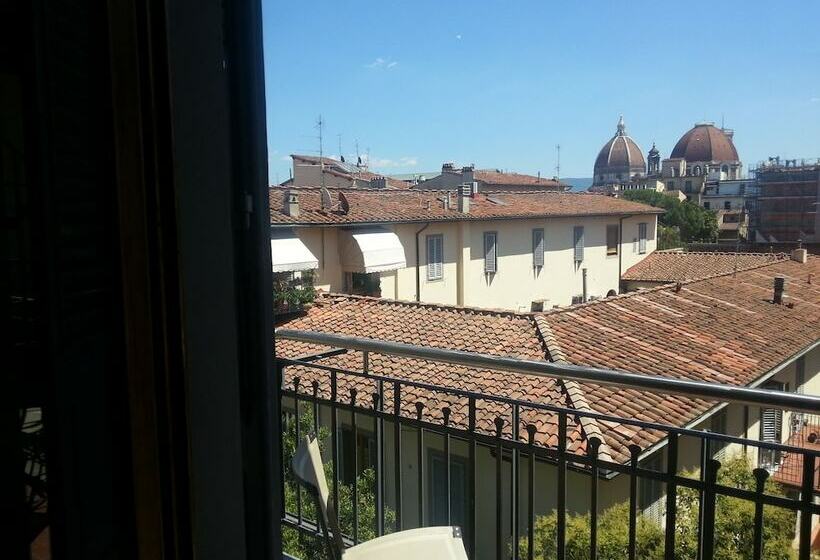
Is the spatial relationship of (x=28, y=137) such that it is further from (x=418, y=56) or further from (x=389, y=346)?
(x=418, y=56)

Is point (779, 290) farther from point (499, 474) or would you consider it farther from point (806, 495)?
point (806, 495)

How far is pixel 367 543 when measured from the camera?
196 cm

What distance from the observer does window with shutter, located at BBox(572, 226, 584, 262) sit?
84.1ft

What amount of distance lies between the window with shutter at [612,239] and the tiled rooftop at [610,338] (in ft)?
29.9

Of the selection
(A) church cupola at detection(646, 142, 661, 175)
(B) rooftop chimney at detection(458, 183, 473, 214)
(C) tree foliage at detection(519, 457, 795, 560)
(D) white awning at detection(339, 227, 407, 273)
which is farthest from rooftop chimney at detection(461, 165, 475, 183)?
(A) church cupola at detection(646, 142, 661, 175)

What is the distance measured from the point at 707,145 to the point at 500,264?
259 ft

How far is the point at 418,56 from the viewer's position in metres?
19.2

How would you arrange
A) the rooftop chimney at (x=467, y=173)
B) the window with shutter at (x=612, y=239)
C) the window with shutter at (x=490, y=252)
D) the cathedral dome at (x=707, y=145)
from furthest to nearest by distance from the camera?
1. the cathedral dome at (x=707, y=145)
2. the rooftop chimney at (x=467, y=173)
3. the window with shutter at (x=612, y=239)
4. the window with shutter at (x=490, y=252)

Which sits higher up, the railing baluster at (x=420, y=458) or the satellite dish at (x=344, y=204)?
the satellite dish at (x=344, y=204)

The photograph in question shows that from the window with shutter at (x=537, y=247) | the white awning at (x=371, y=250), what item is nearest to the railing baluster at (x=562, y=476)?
the white awning at (x=371, y=250)

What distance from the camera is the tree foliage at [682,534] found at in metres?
3.78

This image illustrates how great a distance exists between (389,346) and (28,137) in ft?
6.11

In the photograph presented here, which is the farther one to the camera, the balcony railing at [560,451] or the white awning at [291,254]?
the white awning at [291,254]

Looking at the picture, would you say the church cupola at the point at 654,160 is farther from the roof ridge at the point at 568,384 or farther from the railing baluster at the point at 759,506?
the railing baluster at the point at 759,506
